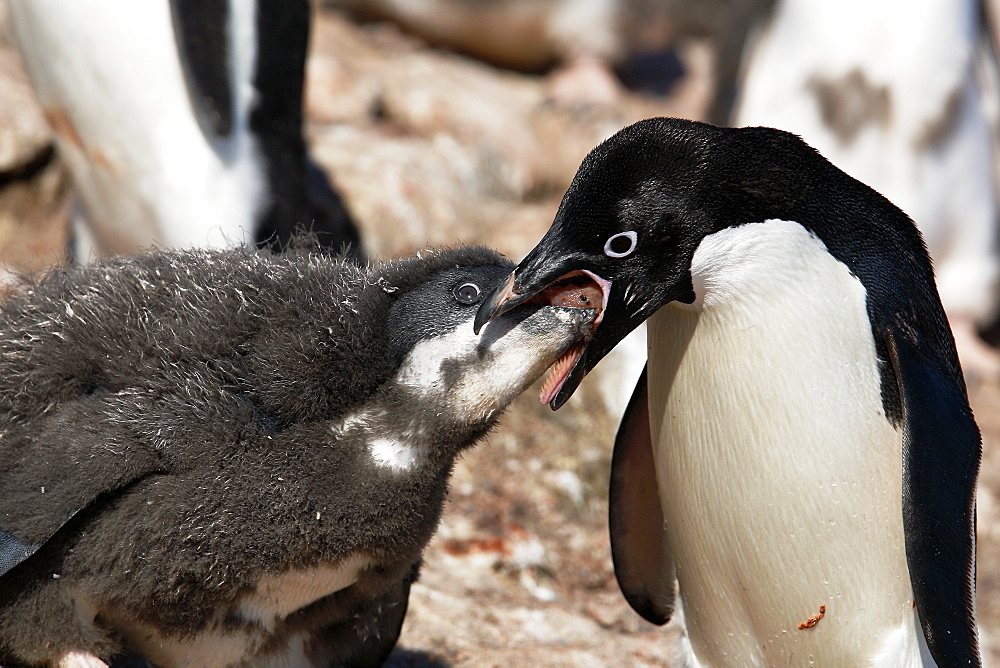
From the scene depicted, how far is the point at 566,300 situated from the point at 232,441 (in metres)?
0.51

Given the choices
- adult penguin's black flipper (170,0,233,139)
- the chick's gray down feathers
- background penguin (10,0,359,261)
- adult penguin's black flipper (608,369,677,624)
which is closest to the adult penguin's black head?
the chick's gray down feathers

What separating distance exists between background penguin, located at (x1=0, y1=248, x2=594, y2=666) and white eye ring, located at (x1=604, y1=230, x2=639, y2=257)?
0.30ft

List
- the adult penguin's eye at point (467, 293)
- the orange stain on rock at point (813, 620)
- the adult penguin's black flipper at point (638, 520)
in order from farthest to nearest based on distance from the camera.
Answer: the adult penguin's black flipper at point (638, 520) < the orange stain on rock at point (813, 620) < the adult penguin's eye at point (467, 293)

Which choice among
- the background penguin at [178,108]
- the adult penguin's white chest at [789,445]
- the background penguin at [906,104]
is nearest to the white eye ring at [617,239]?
the adult penguin's white chest at [789,445]

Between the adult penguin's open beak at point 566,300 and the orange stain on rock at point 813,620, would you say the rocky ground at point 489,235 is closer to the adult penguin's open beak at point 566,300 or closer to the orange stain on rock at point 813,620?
the orange stain on rock at point 813,620

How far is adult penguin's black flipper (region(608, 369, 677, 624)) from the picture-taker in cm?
220

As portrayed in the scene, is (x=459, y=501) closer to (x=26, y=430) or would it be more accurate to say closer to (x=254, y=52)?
(x=254, y=52)

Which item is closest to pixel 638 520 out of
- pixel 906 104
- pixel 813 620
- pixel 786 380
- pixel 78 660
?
pixel 813 620

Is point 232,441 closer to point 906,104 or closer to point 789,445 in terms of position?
point 789,445

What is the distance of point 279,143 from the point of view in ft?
11.6

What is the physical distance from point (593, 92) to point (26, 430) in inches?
165

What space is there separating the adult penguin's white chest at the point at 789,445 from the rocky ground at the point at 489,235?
1.66ft

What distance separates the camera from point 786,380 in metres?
1.86

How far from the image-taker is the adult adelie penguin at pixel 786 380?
173 centimetres
